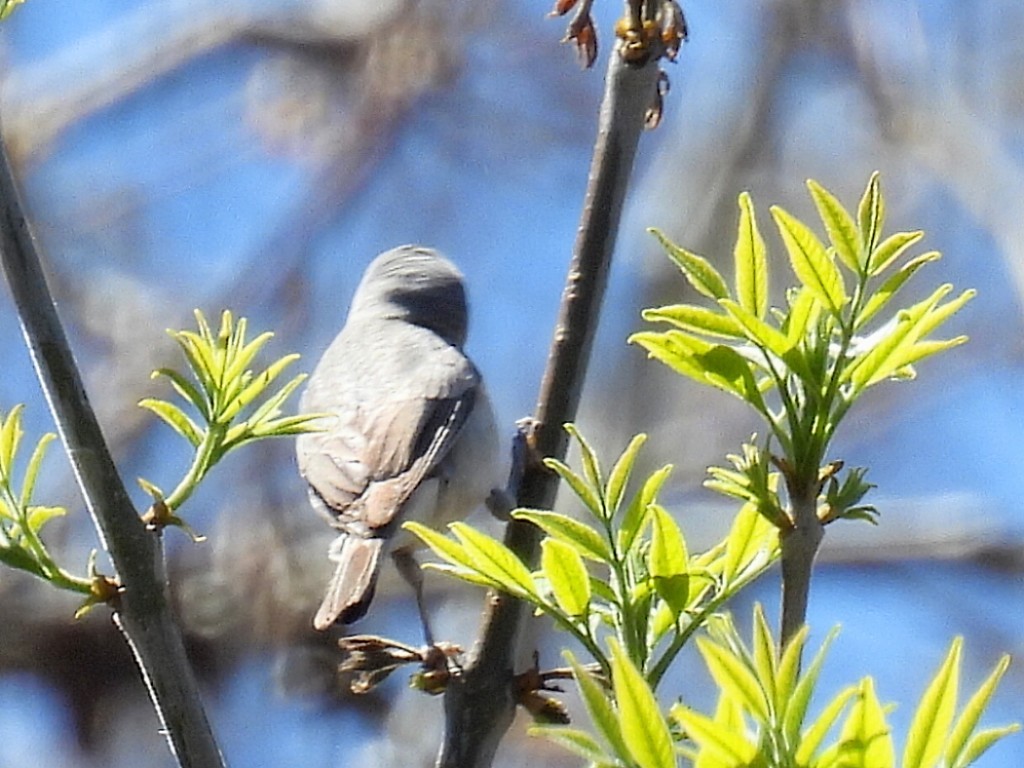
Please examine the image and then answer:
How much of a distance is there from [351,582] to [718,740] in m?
1.70

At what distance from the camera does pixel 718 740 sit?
72cm

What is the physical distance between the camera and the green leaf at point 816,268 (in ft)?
3.00

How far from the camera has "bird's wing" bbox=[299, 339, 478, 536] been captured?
285 cm

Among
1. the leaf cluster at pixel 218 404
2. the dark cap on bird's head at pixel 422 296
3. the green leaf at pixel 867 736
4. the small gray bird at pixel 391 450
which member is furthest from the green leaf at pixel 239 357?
the dark cap on bird's head at pixel 422 296

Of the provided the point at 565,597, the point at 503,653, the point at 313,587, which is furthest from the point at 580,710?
the point at 565,597

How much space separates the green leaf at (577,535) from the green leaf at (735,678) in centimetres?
23

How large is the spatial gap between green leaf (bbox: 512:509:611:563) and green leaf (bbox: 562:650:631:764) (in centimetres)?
21

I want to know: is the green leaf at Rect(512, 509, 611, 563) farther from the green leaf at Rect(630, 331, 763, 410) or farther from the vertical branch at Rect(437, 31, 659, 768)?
the vertical branch at Rect(437, 31, 659, 768)

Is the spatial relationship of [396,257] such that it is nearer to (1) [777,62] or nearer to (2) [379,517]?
(2) [379,517]

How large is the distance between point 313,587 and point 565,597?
4.69 meters

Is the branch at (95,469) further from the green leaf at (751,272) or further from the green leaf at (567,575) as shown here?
the green leaf at (751,272)

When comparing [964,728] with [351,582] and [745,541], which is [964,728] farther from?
[351,582]

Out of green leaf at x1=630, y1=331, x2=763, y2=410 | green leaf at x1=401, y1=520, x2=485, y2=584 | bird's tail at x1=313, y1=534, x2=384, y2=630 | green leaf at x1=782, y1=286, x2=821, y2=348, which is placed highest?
green leaf at x1=782, y1=286, x2=821, y2=348

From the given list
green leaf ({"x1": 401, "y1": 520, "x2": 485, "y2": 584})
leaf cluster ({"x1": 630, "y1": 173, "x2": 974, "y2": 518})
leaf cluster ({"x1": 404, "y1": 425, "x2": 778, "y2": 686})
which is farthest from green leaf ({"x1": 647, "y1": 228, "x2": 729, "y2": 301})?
green leaf ({"x1": 401, "y1": 520, "x2": 485, "y2": 584})
